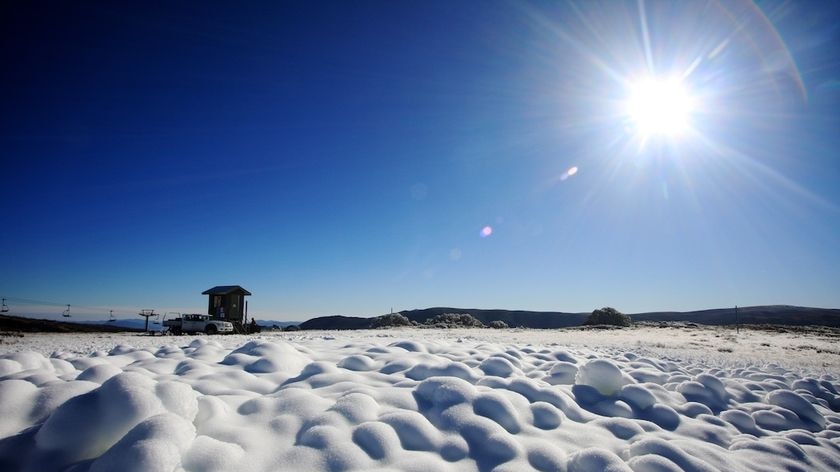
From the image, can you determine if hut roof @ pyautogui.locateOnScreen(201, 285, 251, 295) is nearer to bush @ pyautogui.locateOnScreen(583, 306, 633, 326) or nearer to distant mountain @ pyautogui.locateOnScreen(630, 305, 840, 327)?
bush @ pyautogui.locateOnScreen(583, 306, 633, 326)

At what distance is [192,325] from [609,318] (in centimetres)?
2157

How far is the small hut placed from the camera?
23.1 m

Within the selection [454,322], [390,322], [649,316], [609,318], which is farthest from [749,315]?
[390,322]

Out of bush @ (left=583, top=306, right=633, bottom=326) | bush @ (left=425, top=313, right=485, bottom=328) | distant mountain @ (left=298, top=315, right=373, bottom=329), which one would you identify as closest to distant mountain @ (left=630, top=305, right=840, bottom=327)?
bush @ (left=583, top=306, right=633, bottom=326)

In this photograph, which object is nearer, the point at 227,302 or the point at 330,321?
the point at 227,302

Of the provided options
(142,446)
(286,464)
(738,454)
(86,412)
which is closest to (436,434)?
(286,464)

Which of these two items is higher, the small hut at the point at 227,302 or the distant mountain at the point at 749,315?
the small hut at the point at 227,302

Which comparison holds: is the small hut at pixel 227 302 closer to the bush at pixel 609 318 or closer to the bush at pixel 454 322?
the bush at pixel 454 322

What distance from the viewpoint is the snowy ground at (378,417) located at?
1993mm

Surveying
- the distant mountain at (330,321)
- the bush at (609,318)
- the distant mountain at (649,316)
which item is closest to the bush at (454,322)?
the bush at (609,318)

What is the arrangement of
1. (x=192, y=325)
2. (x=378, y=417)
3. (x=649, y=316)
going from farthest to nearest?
(x=649, y=316) → (x=192, y=325) → (x=378, y=417)

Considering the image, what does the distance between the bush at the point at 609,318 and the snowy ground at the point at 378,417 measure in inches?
728

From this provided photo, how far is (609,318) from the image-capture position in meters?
22.3

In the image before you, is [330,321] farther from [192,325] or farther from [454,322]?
[192,325]
